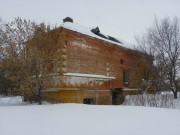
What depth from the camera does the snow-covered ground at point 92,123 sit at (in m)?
8.02

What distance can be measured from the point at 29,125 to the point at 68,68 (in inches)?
472

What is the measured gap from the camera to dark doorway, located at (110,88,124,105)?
27.5 metres

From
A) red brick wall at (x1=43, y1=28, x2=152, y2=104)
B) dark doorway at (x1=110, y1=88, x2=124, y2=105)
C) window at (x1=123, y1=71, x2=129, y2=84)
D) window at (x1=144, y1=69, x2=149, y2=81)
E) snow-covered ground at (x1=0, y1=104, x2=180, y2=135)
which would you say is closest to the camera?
snow-covered ground at (x1=0, y1=104, x2=180, y2=135)

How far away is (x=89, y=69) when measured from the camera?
896 inches

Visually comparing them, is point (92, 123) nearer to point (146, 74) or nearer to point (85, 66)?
point (85, 66)

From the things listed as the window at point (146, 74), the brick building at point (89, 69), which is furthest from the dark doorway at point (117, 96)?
the window at point (146, 74)

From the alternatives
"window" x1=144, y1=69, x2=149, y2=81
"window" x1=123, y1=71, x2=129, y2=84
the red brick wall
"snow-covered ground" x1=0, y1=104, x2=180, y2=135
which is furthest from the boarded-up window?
"snow-covered ground" x1=0, y1=104, x2=180, y2=135

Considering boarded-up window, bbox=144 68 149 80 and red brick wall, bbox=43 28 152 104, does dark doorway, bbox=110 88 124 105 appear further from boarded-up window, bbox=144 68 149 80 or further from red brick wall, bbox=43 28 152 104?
boarded-up window, bbox=144 68 149 80

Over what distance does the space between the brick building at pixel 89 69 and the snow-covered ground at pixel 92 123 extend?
6.98 metres

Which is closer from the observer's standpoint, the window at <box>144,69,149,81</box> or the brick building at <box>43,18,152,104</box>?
the brick building at <box>43,18,152,104</box>

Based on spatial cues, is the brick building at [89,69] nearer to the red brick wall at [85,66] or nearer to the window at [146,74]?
the red brick wall at [85,66]

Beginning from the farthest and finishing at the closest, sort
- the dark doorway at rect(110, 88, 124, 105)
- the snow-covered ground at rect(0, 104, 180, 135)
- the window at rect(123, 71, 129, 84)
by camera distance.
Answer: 1. the window at rect(123, 71, 129, 84)
2. the dark doorway at rect(110, 88, 124, 105)
3. the snow-covered ground at rect(0, 104, 180, 135)

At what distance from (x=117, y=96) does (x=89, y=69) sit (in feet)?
22.2

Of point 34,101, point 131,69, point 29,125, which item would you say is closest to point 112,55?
point 131,69
